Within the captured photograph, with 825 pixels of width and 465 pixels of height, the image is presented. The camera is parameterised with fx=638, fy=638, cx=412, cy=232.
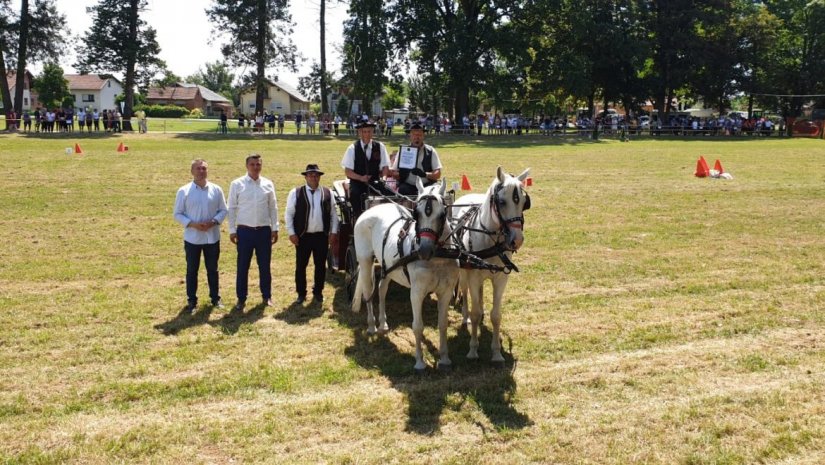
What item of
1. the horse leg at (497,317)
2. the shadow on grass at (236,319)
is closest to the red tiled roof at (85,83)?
the shadow on grass at (236,319)

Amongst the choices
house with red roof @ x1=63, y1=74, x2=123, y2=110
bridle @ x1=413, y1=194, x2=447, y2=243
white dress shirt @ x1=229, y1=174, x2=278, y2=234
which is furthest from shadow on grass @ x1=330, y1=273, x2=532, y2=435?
house with red roof @ x1=63, y1=74, x2=123, y2=110

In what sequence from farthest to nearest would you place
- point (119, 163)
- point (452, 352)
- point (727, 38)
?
point (727, 38) < point (119, 163) < point (452, 352)

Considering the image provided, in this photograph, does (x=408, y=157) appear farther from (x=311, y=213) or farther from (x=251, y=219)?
(x=251, y=219)

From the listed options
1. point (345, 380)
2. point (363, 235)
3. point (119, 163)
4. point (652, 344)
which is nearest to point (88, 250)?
point (363, 235)

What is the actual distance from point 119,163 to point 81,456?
21.9 m

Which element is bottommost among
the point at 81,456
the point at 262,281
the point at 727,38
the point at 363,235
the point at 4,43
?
the point at 81,456

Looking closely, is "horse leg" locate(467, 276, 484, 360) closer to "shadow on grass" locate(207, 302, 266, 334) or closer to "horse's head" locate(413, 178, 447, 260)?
"horse's head" locate(413, 178, 447, 260)

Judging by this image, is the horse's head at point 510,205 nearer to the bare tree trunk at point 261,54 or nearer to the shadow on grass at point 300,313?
the shadow on grass at point 300,313

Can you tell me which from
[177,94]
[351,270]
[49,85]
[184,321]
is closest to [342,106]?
[49,85]

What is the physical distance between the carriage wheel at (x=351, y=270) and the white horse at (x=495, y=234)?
1.94 metres

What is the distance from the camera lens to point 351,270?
9.41 metres

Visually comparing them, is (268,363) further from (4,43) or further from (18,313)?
(4,43)

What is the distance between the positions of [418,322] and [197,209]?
373 cm

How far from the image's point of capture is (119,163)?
80.2ft
